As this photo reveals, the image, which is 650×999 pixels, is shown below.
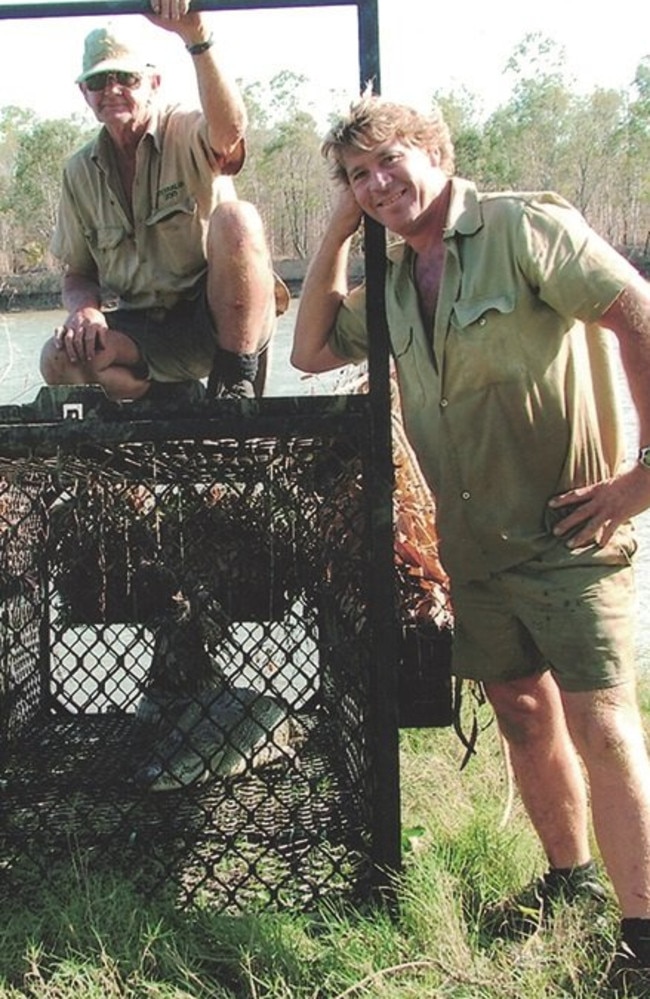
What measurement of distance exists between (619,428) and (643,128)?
37274 mm

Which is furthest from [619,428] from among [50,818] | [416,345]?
[50,818]

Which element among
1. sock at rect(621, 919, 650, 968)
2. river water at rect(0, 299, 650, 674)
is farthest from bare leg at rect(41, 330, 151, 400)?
sock at rect(621, 919, 650, 968)

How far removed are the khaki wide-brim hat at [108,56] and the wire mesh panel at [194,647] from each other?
1118mm

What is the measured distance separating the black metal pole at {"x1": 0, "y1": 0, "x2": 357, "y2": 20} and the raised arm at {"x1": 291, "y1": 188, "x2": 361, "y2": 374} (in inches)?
16.2

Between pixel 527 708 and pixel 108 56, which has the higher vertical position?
pixel 108 56

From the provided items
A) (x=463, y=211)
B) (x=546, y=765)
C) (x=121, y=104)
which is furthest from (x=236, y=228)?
(x=546, y=765)

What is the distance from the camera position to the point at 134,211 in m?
3.43

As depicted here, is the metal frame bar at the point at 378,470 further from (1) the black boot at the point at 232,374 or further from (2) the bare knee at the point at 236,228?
(1) the black boot at the point at 232,374

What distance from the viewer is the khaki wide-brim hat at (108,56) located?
3.30m

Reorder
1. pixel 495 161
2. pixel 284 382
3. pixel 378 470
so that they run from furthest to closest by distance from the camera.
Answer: pixel 495 161
pixel 284 382
pixel 378 470

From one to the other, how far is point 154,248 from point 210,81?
2.04 feet

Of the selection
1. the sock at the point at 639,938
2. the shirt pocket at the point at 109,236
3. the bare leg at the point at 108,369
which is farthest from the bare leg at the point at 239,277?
the sock at the point at 639,938

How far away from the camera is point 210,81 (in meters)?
2.94

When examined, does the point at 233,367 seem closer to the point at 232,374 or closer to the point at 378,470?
the point at 232,374
